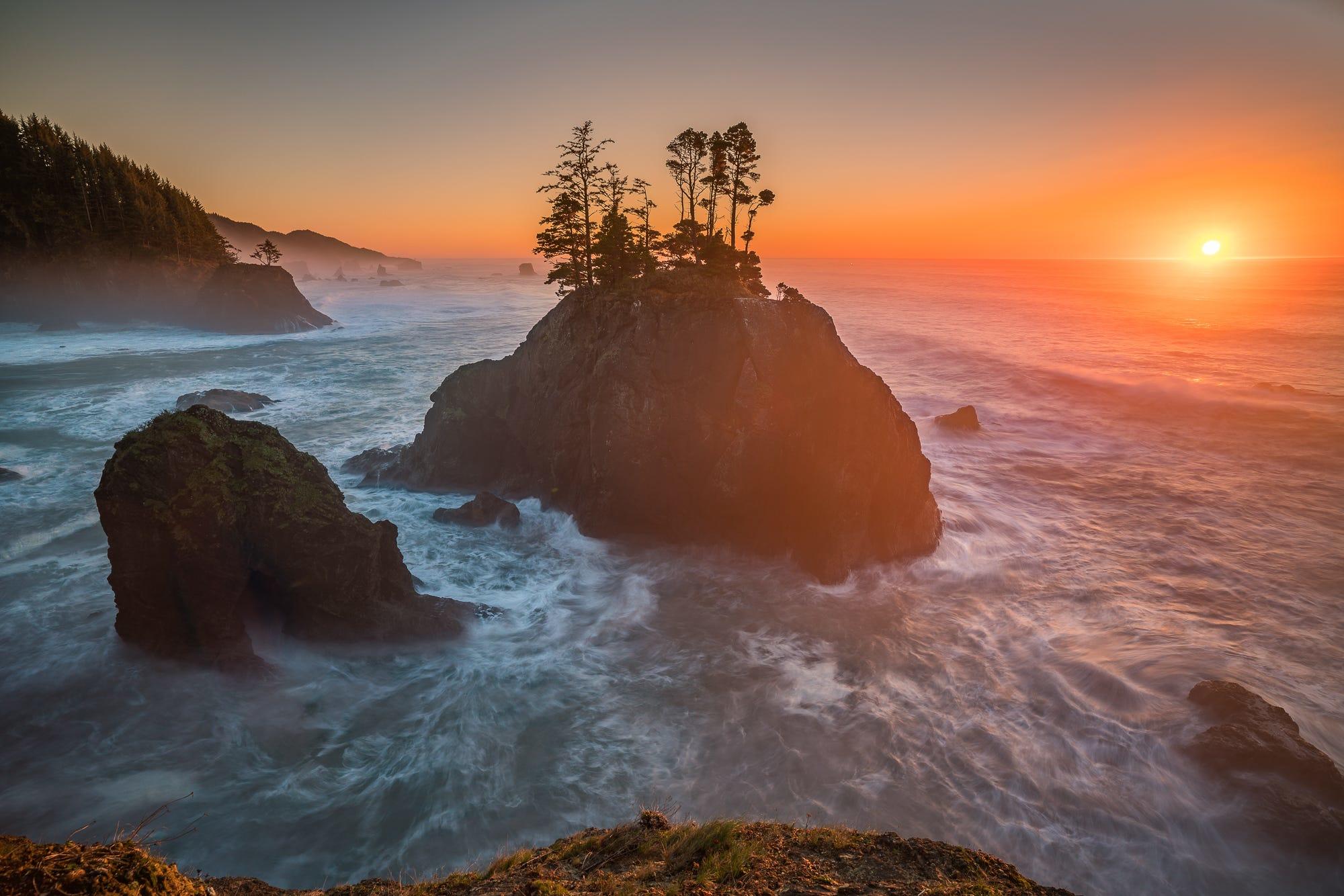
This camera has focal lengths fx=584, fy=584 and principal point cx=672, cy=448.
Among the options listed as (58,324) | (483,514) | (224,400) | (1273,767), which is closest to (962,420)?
(1273,767)

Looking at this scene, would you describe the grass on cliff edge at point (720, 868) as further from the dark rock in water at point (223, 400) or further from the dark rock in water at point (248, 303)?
the dark rock in water at point (248, 303)

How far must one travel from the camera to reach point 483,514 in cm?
2756

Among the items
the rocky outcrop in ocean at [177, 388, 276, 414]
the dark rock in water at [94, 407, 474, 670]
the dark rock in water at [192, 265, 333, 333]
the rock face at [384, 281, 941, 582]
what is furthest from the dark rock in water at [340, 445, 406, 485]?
the dark rock in water at [192, 265, 333, 333]

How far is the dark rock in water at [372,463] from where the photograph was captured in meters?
32.2

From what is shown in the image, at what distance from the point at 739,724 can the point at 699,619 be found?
16.4 ft

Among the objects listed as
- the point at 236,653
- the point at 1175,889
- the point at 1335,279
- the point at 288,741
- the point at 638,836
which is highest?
the point at 1335,279

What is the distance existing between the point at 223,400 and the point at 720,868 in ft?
156

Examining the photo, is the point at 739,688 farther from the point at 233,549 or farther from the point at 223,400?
the point at 223,400

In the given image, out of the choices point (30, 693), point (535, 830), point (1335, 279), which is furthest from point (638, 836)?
point (1335, 279)

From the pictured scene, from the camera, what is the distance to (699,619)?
20938 mm

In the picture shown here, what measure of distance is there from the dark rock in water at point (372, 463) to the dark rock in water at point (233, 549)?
44.2 feet

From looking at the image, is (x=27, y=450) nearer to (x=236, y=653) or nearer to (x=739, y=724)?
(x=236, y=653)

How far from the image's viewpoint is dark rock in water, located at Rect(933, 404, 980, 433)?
43.3 m

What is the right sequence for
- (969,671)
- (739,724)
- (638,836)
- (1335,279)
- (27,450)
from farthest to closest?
(1335,279)
(27,450)
(969,671)
(739,724)
(638,836)
